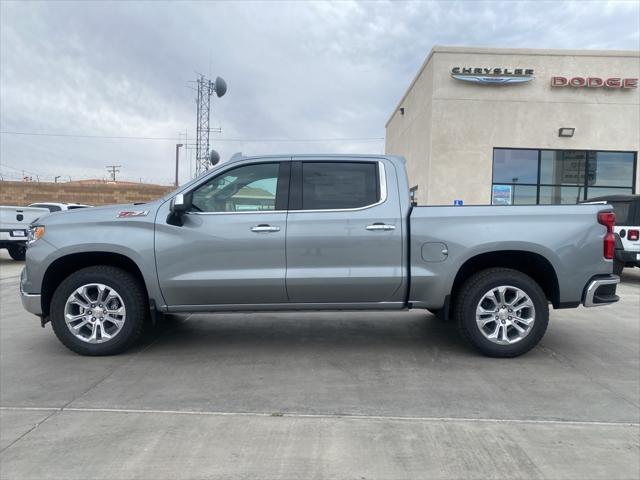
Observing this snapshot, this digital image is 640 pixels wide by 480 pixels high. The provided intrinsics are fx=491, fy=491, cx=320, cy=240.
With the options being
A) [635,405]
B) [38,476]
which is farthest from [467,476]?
[38,476]

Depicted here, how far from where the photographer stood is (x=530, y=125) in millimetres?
19703

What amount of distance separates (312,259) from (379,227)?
2.32 feet

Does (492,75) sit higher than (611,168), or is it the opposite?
(492,75)

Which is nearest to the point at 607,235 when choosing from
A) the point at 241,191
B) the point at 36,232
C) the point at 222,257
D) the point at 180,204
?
the point at 241,191

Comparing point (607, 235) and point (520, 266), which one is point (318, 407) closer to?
point (520, 266)

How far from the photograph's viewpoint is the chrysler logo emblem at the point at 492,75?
63.5 ft

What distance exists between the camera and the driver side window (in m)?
4.79

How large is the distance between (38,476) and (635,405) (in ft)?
13.5

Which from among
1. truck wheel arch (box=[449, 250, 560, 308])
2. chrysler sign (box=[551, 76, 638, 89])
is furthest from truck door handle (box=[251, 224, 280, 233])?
chrysler sign (box=[551, 76, 638, 89])

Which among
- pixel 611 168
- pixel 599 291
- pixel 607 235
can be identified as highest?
pixel 611 168

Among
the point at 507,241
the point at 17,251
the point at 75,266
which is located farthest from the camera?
the point at 17,251

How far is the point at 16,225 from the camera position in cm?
1319

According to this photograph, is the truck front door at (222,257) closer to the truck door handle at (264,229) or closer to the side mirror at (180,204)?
the truck door handle at (264,229)

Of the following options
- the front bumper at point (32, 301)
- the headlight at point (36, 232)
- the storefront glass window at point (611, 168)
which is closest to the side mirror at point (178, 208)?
the headlight at point (36, 232)
